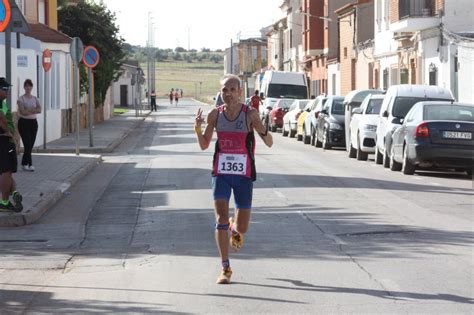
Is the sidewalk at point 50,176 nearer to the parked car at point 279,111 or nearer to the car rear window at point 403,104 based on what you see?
the car rear window at point 403,104

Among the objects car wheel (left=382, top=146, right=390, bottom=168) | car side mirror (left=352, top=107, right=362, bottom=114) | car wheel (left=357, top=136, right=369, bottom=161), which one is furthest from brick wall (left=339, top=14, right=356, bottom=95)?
car wheel (left=382, top=146, right=390, bottom=168)

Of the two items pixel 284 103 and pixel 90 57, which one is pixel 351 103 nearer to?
pixel 90 57

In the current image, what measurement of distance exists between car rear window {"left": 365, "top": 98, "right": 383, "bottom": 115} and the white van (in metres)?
23.8

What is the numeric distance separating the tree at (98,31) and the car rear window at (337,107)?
22785 mm

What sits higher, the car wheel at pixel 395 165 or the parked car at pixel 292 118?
the parked car at pixel 292 118

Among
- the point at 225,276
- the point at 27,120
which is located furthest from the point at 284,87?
the point at 225,276

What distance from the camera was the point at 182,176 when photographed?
2198 cm

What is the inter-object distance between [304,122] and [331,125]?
593 cm

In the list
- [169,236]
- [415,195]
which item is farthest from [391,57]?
[169,236]

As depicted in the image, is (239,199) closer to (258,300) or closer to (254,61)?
(258,300)

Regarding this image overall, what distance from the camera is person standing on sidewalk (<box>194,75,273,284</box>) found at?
9.83m

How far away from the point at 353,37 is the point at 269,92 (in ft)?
23.7

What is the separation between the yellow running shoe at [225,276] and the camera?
9617 mm

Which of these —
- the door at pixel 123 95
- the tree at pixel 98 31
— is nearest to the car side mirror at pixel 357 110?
the tree at pixel 98 31
